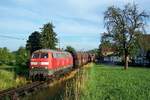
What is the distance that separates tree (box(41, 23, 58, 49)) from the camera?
88.0m

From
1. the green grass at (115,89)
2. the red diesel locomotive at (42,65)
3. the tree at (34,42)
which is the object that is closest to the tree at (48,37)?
the tree at (34,42)

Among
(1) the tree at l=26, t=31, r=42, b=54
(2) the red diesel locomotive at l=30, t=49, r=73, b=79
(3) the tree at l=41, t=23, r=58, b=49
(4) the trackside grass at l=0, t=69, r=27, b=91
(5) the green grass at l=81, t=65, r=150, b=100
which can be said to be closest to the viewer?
(5) the green grass at l=81, t=65, r=150, b=100

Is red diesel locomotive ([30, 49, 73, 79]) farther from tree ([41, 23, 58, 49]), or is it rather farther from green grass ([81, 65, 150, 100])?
tree ([41, 23, 58, 49])

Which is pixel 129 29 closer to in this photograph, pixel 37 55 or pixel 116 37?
pixel 116 37

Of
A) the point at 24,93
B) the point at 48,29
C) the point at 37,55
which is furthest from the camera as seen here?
the point at 48,29

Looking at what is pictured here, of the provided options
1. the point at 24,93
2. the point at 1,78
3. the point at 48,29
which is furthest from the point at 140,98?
the point at 48,29

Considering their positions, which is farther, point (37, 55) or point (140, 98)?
point (37, 55)

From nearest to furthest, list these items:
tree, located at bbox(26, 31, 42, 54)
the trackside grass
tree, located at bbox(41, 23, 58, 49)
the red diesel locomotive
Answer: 1. the trackside grass
2. the red diesel locomotive
3. tree, located at bbox(41, 23, 58, 49)
4. tree, located at bbox(26, 31, 42, 54)

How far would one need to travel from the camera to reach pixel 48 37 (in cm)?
8931

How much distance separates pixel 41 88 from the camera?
3003cm

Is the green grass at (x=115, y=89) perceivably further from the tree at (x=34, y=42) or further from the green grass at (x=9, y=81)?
Result: the tree at (x=34, y=42)

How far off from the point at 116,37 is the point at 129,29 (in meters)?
2.78

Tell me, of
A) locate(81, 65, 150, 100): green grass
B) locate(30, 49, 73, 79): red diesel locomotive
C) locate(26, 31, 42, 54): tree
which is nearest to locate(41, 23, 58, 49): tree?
locate(26, 31, 42, 54): tree

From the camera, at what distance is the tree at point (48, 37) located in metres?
88.0
